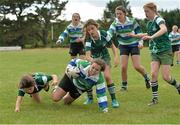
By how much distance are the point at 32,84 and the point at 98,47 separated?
179 cm

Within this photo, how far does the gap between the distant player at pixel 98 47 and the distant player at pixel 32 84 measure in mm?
1006

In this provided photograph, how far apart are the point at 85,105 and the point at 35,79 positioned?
121 cm

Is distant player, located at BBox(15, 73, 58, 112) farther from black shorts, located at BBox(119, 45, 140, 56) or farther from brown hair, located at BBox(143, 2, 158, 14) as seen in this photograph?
black shorts, located at BBox(119, 45, 140, 56)

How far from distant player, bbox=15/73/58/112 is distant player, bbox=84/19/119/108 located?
1006mm

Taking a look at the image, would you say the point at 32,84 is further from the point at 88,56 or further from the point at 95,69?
the point at 95,69

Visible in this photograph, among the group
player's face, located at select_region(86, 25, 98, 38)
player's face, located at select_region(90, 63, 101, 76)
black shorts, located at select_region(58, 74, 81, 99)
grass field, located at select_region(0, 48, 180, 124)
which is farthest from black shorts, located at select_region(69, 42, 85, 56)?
player's face, located at select_region(90, 63, 101, 76)

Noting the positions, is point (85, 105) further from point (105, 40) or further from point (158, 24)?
point (158, 24)

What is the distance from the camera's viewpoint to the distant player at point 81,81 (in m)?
9.41

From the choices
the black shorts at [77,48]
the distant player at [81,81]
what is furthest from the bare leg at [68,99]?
the black shorts at [77,48]

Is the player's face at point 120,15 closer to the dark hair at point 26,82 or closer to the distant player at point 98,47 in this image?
the distant player at point 98,47

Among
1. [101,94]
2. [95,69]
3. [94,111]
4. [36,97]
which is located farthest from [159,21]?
[36,97]

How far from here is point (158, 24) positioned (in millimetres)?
10156

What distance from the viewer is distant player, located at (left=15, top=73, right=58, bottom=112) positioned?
387 inches

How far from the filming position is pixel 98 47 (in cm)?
1084
